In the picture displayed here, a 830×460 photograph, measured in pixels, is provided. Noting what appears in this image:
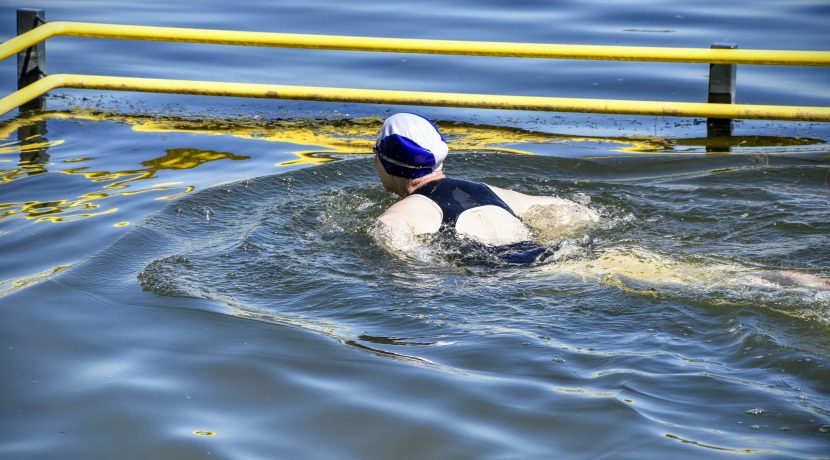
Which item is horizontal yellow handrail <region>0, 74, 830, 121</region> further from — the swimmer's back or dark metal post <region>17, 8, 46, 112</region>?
the swimmer's back

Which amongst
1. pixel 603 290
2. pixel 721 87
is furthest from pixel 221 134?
pixel 603 290

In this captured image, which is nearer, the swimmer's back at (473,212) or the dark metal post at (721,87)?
the swimmer's back at (473,212)

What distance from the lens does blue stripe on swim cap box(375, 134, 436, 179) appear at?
255 inches

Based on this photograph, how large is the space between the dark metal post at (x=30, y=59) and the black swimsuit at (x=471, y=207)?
5.77 meters

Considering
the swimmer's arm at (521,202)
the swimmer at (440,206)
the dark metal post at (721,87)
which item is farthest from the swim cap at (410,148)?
the dark metal post at (721,87)

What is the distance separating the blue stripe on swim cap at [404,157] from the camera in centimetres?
647

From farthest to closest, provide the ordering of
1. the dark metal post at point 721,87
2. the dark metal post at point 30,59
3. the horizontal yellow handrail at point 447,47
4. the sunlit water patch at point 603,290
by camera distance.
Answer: the dark metal post at point 30,59 → the dark metal post at point 721,87 → the horizontal yellow handrail at point 447,47 → the sunlit water patch at point 603,290

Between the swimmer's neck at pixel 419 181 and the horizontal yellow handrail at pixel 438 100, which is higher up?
the horizontal yellow handrail at pixel 438 100

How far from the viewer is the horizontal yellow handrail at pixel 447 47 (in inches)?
368

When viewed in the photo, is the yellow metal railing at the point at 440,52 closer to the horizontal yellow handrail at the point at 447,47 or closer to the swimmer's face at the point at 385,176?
the horizontal yellow handrail at the point at 447,47

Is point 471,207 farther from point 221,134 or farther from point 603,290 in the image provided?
point 221,134

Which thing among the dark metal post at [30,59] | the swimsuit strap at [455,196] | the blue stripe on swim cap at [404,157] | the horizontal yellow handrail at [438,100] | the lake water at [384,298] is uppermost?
the dark metal post at [30,59]

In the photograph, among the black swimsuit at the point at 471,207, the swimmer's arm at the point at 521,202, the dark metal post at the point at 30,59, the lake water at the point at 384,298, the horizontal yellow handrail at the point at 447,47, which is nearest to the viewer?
the lake water at the point at 384,298

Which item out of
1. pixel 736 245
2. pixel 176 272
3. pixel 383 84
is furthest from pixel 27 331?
pixel 383 84
